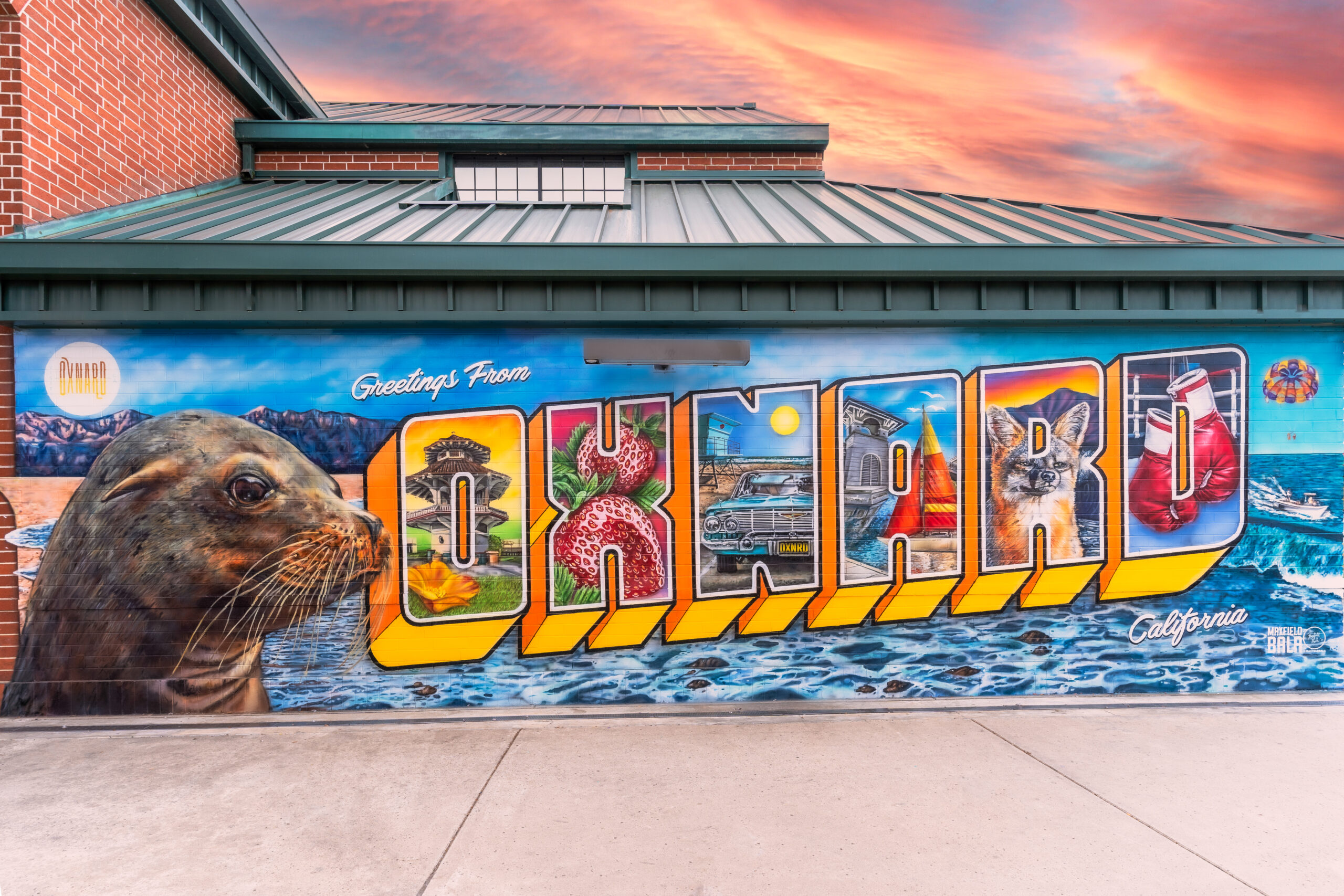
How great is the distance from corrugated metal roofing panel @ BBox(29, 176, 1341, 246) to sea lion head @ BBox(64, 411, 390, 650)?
1.70 m

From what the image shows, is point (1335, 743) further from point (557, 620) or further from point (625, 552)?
point (557, 620)

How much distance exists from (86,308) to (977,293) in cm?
731

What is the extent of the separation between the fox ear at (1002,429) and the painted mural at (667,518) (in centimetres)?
2

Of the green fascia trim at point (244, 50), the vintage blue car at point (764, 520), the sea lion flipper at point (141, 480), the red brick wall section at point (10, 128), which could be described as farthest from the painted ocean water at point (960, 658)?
the green fascia trim at point (244, 50)

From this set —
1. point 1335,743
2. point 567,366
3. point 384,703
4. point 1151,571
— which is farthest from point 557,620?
point 1335,743

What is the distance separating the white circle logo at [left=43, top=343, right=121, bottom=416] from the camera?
5930 mm

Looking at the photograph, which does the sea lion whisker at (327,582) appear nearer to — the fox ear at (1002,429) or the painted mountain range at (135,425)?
the painted mountain range at (135,425)

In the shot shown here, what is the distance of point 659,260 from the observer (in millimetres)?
5828

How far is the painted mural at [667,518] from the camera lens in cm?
590

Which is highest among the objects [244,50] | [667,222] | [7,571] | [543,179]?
[244,50]

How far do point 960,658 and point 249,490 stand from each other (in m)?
6.21
